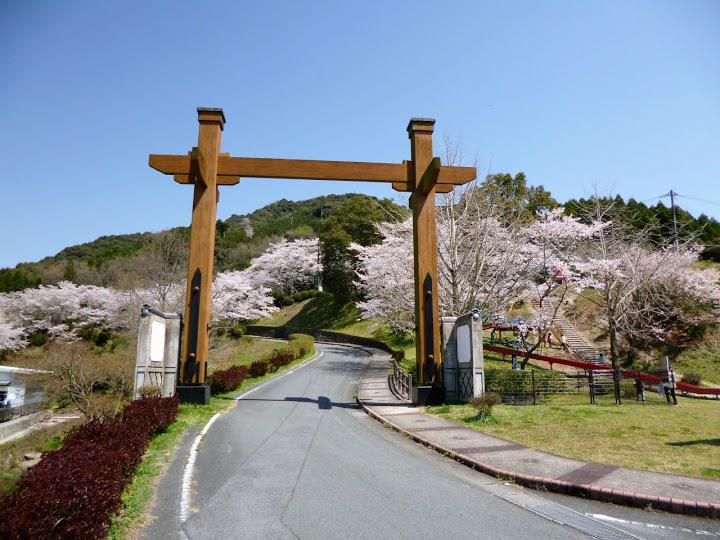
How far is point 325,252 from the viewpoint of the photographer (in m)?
55.5

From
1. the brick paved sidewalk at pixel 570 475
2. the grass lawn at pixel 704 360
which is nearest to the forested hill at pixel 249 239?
the grass lawn at pixel 704 360

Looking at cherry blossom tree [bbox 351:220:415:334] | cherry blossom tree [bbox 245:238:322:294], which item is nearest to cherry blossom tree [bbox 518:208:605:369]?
cherry blossom tree [bbox 351:220:415:334]

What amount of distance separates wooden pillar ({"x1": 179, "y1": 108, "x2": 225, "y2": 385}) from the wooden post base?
135mm

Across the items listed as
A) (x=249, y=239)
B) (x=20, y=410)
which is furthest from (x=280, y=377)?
(x=249, y=239)

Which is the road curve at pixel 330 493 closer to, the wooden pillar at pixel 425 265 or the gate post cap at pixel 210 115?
the wooden pillar at pixel 425 265

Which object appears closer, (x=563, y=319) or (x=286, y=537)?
(x=286, y=537)

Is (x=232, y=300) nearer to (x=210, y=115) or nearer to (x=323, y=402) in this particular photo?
(x=323, y=402)

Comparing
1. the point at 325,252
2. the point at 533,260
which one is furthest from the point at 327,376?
the point at 325,252

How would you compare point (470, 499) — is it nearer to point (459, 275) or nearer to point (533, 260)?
point (459, 275)

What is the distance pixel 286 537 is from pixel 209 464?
11.2 feet

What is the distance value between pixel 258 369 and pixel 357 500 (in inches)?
736

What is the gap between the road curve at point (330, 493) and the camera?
15.9ft

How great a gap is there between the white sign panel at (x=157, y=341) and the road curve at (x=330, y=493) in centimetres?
321

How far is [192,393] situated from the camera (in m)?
13.2
